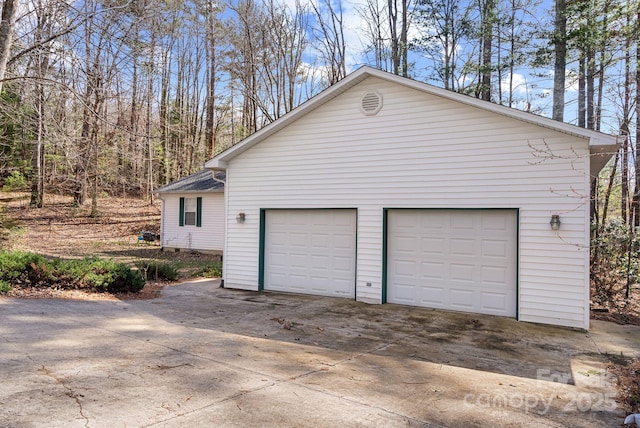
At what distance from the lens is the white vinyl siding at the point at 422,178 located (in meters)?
6.76

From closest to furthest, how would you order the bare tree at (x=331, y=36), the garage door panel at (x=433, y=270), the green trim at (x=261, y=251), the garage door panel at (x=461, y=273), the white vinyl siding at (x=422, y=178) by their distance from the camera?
the white vinyl siding at (x=422, y=178)
the garage door panel at (x=461, y=273)
the garage door panel at (x=433, y=270)
the green trim at (x=261, y=251)
the bare tree at (x=331, y=36)

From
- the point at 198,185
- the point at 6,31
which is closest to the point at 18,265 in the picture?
the point at 6,31

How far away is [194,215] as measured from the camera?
17.1 meters

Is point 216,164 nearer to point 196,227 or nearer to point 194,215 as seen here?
point 196,227

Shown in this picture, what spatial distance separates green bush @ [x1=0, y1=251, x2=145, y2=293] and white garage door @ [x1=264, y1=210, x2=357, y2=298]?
3016mm

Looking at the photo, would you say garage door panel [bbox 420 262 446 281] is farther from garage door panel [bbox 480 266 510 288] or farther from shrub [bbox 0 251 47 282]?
shrub [bbox 0 251 47 282]

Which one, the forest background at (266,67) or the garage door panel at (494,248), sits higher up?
the forest background at (266,67)

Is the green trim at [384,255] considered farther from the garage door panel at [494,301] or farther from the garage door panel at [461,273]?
the garage door panel at [494,301]

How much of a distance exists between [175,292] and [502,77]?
14041mm

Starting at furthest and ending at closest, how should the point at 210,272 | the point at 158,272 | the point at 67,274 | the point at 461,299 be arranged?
the point at 210,272 → the point at 158,272 → the point at 67,274 → the point at 461,299

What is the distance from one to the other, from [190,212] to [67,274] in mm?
9014

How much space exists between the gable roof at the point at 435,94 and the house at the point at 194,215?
21.7 ft

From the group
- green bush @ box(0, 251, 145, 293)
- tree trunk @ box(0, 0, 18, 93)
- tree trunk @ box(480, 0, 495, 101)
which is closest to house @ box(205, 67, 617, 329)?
green bush @ box(0, 251, 145, 293)

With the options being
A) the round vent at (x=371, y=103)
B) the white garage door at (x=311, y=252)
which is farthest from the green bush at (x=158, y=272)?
the round vent at (x=371, y=103)
